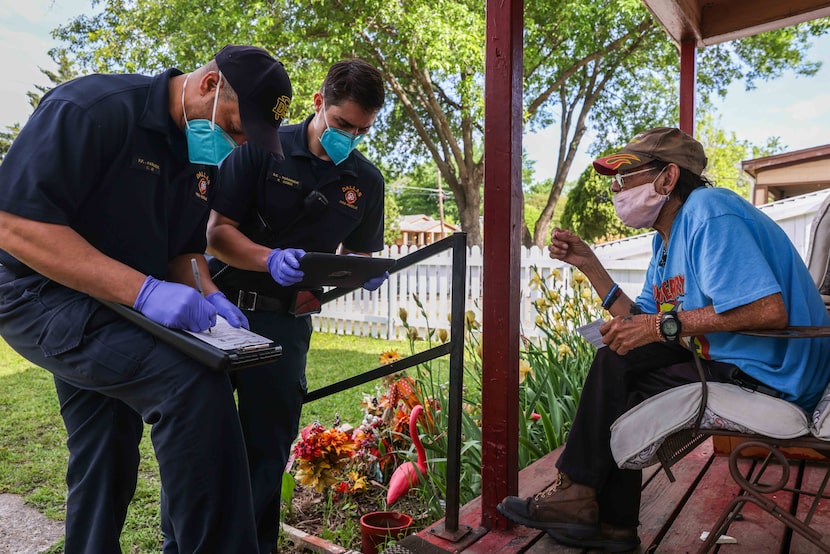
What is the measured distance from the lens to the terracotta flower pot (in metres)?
2.35

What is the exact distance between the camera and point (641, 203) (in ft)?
6.72

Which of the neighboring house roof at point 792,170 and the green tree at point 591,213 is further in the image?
the green tree at point 591,213

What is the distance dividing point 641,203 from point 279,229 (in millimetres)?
1257

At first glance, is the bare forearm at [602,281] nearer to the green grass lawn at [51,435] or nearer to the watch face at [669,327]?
the watch face at [669,327]

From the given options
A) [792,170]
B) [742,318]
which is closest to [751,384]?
[742,318]

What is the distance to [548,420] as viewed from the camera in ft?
9.48

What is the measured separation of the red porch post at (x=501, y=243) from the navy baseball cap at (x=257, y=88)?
0.66 meters

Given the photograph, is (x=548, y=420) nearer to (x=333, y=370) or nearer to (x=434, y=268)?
(x=333, y=370)

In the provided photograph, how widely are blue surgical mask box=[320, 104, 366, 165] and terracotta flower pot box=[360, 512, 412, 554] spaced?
1377 millimetres

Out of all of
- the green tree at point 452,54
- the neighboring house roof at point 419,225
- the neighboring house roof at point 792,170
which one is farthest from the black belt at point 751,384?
the neighboring house roof at point 419,225

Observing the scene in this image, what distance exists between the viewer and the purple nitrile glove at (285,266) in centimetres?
198

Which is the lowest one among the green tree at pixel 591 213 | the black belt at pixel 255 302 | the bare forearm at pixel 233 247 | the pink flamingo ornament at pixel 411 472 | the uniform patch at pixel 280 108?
the pink flamingo ornament at pixel 411 472

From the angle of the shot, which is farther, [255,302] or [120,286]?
[255,302]

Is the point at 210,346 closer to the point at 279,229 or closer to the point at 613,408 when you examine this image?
the point at 279,229
